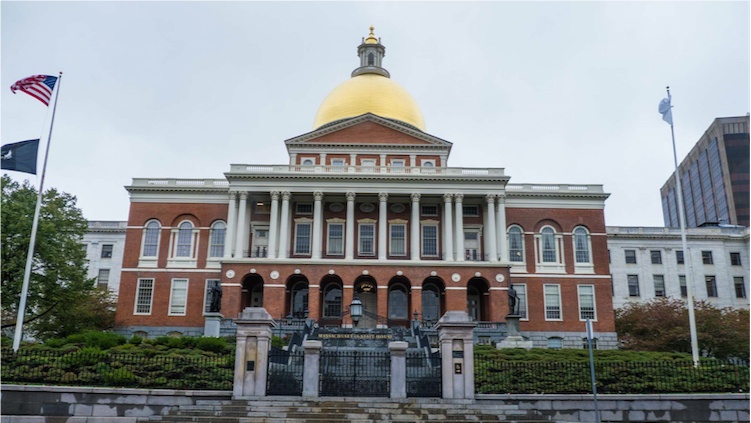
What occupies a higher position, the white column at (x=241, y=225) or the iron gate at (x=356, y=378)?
the white column at (x=241, y=225)

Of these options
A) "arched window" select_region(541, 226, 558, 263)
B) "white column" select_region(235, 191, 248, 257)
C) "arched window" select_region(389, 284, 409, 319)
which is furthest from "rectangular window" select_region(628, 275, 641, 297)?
"white column" select_region(235, 191, 248, 257)

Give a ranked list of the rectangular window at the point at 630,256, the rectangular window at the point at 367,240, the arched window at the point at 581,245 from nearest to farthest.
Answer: the rectangular window at the point at 367,240, the arched window at the point at 581,245, the rectangular window at the point at 630,256

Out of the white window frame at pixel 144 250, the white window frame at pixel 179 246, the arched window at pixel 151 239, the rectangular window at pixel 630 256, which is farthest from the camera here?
the rectangular window at pixel 630 256

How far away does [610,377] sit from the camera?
2094cm

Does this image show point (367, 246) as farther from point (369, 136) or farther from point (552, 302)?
point (552, 302)

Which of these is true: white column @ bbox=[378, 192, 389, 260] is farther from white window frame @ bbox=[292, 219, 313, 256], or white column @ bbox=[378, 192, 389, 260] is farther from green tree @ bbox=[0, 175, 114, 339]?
green tree @ bbox=[0, 175, 114, 339]

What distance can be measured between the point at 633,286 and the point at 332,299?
116 feet

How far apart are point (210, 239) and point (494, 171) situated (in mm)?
23155

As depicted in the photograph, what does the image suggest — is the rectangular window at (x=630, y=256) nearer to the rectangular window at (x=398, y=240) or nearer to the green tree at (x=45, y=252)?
the rectangular window at (x=398, y=240)

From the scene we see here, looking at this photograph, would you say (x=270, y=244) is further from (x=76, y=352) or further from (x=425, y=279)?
(x=76, y=352)

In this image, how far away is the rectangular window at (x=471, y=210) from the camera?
53281mm

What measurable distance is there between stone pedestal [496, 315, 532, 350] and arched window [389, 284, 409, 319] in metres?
8.57

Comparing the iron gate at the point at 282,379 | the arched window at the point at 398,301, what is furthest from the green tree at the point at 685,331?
the iron gate at the point at 282,379

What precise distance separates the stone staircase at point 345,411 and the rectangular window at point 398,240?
31849 mm
